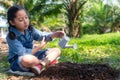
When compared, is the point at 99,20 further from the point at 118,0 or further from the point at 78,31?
the point at 78,31

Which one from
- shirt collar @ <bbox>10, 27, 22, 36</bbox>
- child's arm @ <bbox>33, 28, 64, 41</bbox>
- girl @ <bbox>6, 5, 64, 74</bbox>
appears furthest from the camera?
child's arm @ <bbox>33, 28, 64, 41</bbox>

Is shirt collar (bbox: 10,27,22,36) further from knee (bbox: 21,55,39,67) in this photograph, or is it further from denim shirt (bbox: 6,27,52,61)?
knee (bbox: 21,55,39,67)

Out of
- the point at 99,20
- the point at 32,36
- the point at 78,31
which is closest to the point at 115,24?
the point at 99,20

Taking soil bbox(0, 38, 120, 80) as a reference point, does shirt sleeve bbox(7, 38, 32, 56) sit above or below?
above

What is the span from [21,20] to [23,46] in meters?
0.39

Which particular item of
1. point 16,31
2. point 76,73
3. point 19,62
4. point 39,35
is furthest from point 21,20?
point 76,73

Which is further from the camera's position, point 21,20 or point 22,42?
point 22,42

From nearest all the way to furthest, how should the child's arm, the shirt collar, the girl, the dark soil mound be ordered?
1. the dark soil mound
2. the girl
3. the shirt collar
4. the child's arm

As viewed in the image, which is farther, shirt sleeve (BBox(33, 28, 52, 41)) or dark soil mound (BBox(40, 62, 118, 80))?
shirt sleeve (BBox(33, 28, 52, 41))

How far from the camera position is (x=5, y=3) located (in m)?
19.1

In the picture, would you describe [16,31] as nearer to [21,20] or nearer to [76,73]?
[21,20]

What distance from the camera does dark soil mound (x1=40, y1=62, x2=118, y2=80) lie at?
3.95m

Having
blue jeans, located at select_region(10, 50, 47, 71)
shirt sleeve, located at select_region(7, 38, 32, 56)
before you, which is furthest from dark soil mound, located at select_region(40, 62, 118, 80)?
shirt sleeve, located at select_region(7, 38, 32, 56)

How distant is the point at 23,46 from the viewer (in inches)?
175
